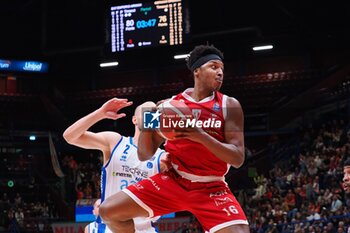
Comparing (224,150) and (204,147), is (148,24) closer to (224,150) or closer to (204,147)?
(204,147)

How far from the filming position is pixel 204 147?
4977 mm

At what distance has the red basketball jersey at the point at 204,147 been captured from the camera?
196 inches

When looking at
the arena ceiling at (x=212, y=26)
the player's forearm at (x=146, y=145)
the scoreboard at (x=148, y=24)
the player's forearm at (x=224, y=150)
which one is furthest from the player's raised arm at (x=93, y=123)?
the arena ceiling at (x=212, y=26)

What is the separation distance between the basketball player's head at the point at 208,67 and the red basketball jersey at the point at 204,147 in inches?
5.0

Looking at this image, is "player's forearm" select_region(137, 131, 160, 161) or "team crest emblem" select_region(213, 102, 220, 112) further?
"player's forearm" select_region(137, 131, 160, 161)

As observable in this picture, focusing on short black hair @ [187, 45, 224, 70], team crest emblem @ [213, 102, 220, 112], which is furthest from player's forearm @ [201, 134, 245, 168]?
short black hair @ [187, 45, 224, 70]

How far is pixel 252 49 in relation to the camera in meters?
25.7

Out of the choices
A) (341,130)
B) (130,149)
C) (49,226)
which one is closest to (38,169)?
(49,226)

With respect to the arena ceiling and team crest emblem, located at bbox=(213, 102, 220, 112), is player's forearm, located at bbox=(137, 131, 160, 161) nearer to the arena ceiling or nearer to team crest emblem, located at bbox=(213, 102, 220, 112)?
team crest emblem, located at bbox=(213, 102, 220, 112)

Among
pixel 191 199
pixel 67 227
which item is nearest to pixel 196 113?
pixel 191 199

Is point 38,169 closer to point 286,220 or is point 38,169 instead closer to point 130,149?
point 286,220

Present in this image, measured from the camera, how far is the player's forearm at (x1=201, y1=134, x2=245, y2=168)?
4609mm

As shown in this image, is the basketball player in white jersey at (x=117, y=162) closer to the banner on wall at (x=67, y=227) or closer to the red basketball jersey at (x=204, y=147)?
the red basketball jersey at (x=204, y=147)

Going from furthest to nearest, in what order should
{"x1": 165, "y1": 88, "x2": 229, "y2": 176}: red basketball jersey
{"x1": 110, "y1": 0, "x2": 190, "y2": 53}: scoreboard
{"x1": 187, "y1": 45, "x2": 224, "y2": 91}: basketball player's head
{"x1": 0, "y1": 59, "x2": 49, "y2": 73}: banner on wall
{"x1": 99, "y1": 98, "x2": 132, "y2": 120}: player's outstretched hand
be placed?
{"x1": 0, "y1": 59, "x2": 49, "y2": 73}: banner on wall < {"x1": 110, "y1": 0, "x2": 190, "y2": 53}: scoreboard < {"x1": 99, "y1": 98, "x2": 132, "y2": 120}: player's outstretched hand < {"x1": 187, "y1": 45, "x2": 224, "y2": 91}: basketball player's head < {"x1": 165, "y1": 88, "x2": 229, "y2": 176}: red basketball jersey
